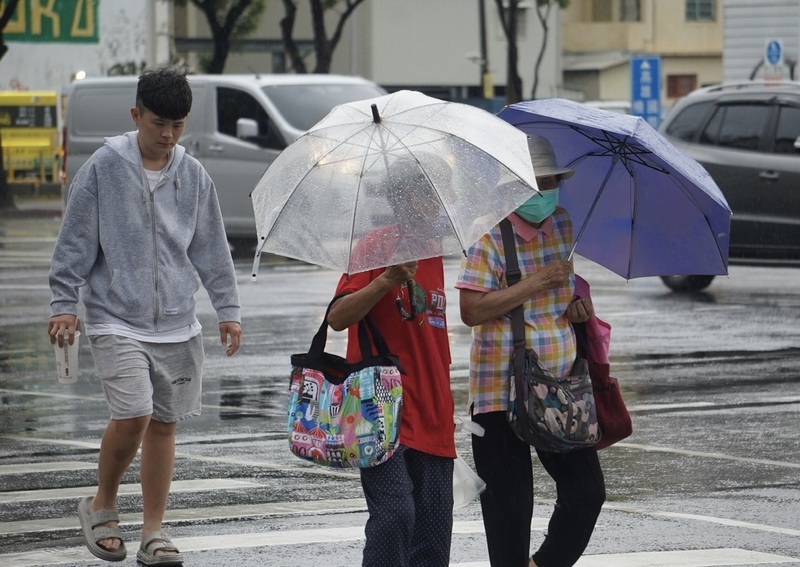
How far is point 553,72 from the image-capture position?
61.6 m

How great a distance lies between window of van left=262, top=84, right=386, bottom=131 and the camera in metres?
21.4

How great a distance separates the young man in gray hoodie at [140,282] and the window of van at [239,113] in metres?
15.1

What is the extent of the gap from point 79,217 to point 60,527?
1429 millimetres

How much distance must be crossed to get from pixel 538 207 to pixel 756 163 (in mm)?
11739

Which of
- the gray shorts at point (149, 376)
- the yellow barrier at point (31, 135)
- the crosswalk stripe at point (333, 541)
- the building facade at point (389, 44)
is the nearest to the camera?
the gray shorts at point (149, 376)

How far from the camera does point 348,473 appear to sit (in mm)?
8195

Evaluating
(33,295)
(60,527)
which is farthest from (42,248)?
(60,527)

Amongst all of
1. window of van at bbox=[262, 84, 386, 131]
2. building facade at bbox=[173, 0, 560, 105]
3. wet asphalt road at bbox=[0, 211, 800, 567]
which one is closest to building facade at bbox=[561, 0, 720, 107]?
building facade at bbox=[173, 0, 560, 105]

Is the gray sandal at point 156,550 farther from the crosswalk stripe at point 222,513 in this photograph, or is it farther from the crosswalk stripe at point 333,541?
the crosswalk stripe at point 222,513

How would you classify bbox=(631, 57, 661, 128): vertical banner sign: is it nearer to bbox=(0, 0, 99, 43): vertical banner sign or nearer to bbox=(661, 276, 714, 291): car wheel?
bbox=(661, 276, 714, 291): car wheel

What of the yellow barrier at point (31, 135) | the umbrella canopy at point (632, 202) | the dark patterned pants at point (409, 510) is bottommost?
the yellow barrier at point (31, 135)

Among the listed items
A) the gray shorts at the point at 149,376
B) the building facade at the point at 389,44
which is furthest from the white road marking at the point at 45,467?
the building facade at the point at 389,44

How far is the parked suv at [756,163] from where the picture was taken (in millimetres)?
16578

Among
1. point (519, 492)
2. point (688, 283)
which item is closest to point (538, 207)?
point (519, 492)
